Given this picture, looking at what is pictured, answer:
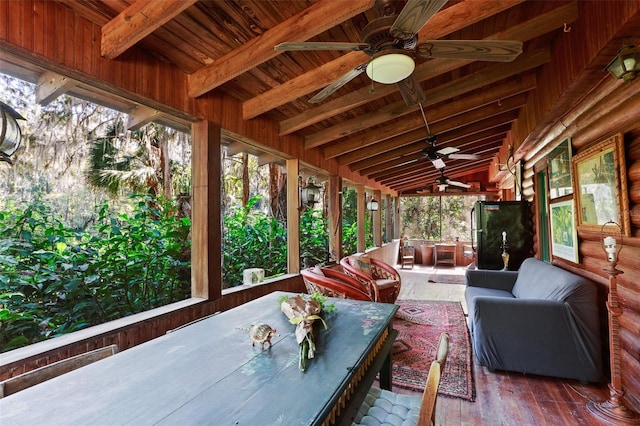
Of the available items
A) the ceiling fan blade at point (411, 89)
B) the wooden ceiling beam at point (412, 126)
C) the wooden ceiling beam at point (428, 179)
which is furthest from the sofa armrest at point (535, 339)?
the wooden ceiling beam at point (428, 179)

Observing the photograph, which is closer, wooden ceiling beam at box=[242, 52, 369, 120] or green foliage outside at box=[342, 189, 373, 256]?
wooden ceiling beam at box=[242, 52, 369, 120]

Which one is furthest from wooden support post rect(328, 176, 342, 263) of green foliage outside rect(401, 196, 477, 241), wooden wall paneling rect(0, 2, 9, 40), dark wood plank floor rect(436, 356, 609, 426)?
green foliage outside rect(401, 196, 477, 241)

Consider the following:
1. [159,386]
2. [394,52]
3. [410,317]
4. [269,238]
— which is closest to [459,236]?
[410,317]

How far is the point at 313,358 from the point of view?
4.71 feet

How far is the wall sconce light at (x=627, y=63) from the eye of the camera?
73.4 inches

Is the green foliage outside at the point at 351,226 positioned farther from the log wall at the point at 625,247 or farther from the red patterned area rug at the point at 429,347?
the log wall at the point at 625,247

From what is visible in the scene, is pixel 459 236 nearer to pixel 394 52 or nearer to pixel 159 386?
pixel 394 52

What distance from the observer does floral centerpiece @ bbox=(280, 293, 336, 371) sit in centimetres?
145

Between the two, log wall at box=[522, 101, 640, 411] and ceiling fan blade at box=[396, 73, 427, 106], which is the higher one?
ceiling fan blade at box=[396, 73, 427, 106]

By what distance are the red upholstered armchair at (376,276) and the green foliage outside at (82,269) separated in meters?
2.26

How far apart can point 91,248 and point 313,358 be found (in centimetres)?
192

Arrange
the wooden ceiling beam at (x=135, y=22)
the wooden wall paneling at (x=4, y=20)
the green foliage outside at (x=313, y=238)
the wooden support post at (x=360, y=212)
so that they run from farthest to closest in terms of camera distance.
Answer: the wooden support post at (x=360, y=212)
the green foliage outside at (x=313, y=238)
the wooden ceiling beam at (x=135, y=22)
the wooden wall paneling at (x=4, y=20)

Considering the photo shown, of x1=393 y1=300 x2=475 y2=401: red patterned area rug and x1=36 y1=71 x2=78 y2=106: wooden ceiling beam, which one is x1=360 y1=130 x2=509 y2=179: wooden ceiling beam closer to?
x1=393 y1=300 x2=475 y2=401: red patterned area rug

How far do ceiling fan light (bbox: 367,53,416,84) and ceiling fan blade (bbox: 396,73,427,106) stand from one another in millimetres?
287
